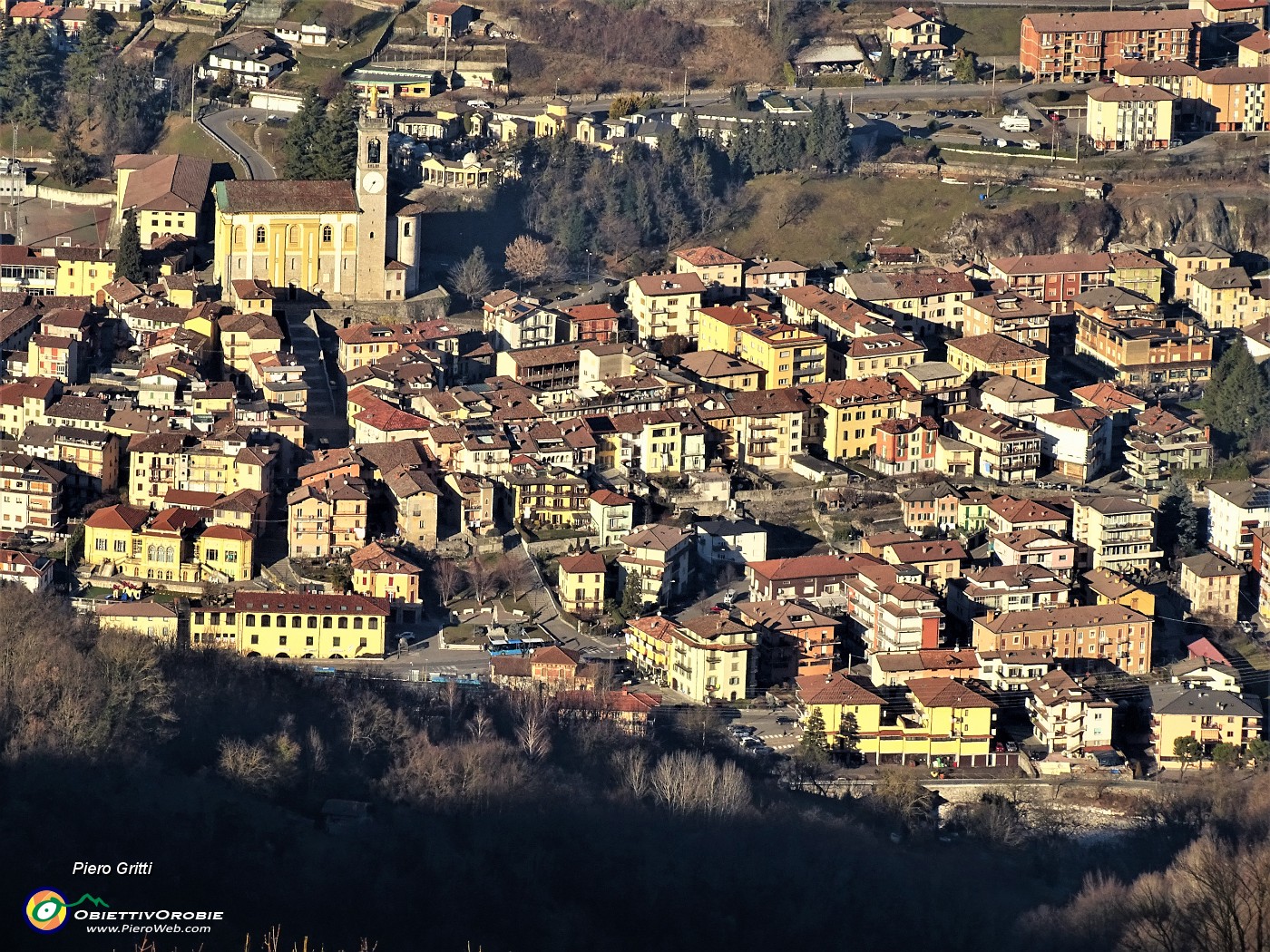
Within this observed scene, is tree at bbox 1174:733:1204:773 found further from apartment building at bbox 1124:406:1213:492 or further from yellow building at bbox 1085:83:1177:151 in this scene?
yellow building at bbox 1085:83:1177:151

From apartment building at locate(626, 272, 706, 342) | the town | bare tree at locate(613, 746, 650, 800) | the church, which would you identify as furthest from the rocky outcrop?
bare tree at locate(613, 746, 650, 800)

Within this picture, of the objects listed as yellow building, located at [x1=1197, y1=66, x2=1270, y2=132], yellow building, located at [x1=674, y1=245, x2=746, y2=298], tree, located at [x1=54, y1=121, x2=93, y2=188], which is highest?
yellow building, located at [x1=1197, y1=66, x2=1270, y2=132]

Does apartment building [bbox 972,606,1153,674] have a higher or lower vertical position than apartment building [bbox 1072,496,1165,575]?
lower

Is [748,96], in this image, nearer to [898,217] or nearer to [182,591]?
[898,217]

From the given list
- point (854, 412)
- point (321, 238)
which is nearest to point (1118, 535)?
point (854, 412)

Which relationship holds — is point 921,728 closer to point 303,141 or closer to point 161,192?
point 303,141

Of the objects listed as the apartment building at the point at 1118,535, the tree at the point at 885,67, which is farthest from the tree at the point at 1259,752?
the tree at the point at 885,67

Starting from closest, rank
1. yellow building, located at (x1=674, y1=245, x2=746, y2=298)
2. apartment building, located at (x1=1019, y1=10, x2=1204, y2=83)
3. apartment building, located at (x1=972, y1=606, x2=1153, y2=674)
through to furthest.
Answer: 1. apartment building, located at (x1=972, y1=606, x2=1153, y2=674)
2. yellow building, located at (x1=674, y1=245, x2=746, y2=298)
3. apartment building, located at (x1=1019, y1=10, x2=1204, y2=83)

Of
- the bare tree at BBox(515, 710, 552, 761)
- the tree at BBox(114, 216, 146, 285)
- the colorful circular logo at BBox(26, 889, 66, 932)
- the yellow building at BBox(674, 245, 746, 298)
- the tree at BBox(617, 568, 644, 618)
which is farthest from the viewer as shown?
the yellow building at BBox(674, 245, 746, 298)
